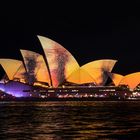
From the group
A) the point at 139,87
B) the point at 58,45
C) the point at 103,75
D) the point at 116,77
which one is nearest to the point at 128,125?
the point at 58,45

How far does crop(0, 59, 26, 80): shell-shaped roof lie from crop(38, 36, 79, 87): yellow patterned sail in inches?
336

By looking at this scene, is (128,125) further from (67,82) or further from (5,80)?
(5,80)

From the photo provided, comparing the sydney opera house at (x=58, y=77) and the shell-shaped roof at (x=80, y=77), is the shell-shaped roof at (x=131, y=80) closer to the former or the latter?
the sydney opera house at (x=58, y=77)

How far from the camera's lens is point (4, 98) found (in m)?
137

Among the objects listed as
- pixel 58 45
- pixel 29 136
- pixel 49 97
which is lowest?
pixel 29 136

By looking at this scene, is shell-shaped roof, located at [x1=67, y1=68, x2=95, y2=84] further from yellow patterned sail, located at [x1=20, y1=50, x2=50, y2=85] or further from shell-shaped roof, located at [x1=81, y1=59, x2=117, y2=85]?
yellow patterned sail, located at [x1=20, y1=50, x2=50, y2=85]

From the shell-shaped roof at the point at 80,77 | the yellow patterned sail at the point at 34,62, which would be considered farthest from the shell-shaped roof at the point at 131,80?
the yellow patterned sail at the point at 34,62

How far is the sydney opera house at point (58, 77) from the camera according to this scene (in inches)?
4471

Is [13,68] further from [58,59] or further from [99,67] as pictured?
[99,67]

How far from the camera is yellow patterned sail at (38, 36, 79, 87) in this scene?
110 metres

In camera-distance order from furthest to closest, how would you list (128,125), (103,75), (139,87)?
(139,87), (103,75), (128,125)

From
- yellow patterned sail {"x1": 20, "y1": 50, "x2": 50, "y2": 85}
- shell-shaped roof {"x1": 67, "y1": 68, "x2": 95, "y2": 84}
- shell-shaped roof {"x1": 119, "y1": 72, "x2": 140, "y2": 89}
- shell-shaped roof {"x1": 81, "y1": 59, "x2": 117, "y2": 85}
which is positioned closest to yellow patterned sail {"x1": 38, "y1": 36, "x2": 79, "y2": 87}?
shell-shaped roof {"x1": 67, "y1": 68, "x2": 95, "y2": 84}

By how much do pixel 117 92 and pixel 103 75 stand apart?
11.5m

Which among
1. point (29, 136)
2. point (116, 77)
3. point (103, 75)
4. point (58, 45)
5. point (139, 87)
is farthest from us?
point (139, 87)
